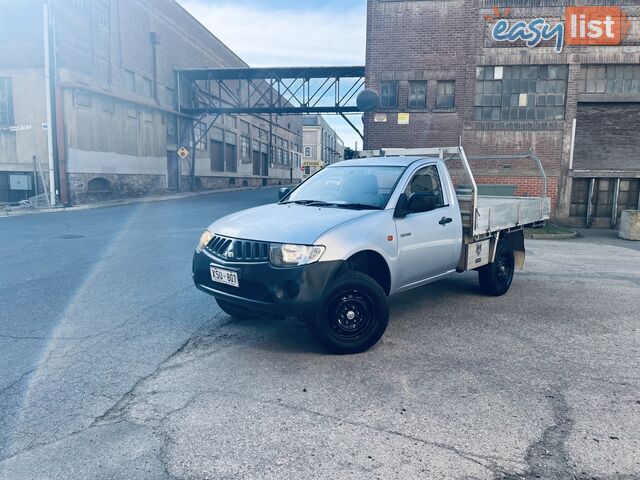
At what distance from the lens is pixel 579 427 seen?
3117mm

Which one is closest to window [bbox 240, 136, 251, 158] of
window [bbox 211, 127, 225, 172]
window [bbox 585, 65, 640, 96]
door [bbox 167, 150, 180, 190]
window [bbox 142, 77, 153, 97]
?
window [bbox 211, 127, 225, 172]

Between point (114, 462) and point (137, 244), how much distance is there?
8.49m

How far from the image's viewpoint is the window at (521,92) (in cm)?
1709

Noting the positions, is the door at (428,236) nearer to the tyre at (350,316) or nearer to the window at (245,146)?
the tyre at (350,316)

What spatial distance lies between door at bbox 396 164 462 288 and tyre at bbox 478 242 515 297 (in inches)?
42.8

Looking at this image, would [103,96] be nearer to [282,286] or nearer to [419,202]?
[419,202]

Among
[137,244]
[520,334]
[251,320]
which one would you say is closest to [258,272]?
[251,320]

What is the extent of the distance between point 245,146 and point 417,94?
105ft

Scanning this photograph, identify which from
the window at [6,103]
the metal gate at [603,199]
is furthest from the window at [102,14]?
the metal gate at [603,199]

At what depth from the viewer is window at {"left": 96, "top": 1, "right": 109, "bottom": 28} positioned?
942 inches

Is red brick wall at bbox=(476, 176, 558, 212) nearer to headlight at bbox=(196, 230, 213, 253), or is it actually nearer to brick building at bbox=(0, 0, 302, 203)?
headlight at bbox=(196, 230, 213, 253)

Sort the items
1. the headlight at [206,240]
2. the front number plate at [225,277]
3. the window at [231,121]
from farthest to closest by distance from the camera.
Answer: the window at [231,121], the headlight at [206,240], the front number plate at [225,277]

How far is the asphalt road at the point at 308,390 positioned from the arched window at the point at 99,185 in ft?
58.5

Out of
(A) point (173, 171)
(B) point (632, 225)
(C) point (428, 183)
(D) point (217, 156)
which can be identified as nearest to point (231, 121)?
(D) point (217, 156)
